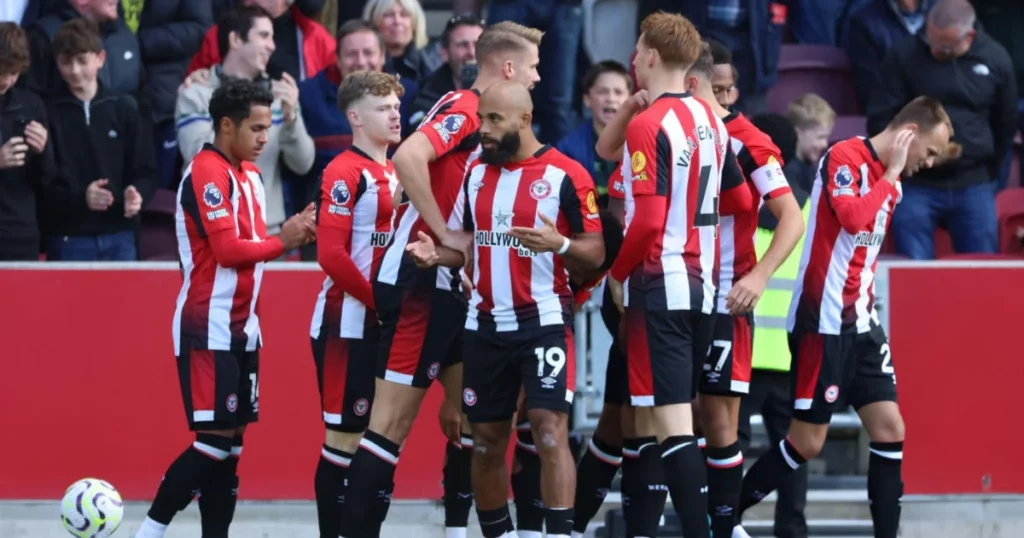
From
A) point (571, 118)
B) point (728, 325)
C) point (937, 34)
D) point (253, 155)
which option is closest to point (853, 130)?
point (937, 34)

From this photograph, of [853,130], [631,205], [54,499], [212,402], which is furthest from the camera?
[853,130]

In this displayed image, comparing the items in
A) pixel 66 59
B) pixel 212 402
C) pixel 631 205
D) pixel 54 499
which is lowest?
pixel 54 499

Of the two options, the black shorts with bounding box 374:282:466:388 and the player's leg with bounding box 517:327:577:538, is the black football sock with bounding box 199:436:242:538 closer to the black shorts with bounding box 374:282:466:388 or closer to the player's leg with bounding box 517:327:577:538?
the black shorts with bounding box 374:282:466:388

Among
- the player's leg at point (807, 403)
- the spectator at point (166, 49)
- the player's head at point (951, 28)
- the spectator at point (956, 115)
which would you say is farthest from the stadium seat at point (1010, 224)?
the spectator at point (166, 49)

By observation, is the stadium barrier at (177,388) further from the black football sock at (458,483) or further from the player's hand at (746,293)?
the player's hand at (746,293)

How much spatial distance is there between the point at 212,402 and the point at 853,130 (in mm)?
5642

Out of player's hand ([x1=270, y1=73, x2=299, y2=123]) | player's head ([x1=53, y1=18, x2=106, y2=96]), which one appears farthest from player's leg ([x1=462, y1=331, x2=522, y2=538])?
player's head ([x1=53, y1=18, x2=106, y2=96])

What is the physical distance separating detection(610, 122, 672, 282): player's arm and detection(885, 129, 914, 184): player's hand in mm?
1508

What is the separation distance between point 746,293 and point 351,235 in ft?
6.16

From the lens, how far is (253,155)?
25.6ft

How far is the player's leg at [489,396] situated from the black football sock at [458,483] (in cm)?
75

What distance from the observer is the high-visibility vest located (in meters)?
8.95

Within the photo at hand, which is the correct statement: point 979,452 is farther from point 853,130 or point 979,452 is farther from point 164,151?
point 164,151

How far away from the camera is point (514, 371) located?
278 inches
